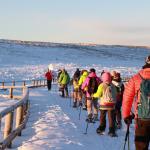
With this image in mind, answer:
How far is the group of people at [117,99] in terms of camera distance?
7586mm

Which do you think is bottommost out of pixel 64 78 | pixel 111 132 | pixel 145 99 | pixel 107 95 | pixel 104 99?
pixel 111 132

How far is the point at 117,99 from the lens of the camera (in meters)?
14.4

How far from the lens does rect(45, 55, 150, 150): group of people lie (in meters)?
7.59

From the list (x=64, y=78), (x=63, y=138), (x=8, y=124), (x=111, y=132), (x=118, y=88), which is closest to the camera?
(x=8, y=124)

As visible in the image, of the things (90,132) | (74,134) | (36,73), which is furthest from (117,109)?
(36,73)

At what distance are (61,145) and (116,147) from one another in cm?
150

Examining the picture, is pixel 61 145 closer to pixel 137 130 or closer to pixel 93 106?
pixel 137 130

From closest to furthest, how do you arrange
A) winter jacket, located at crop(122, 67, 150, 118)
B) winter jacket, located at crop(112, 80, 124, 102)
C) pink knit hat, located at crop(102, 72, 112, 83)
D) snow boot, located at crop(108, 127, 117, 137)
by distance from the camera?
winter jacket, located at crop(122, 67, 150, 118) < pink knit hat, located at crop(102, 72, 112, 83) < snow boot, located at crop(108, 127, 117, 137) < winter jacket, located at crop(112, 80, 124, 102)

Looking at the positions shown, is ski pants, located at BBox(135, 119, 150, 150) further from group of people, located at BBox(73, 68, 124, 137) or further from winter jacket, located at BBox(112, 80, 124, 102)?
winter jacket, located at BBox(112, 80, 124, 102)

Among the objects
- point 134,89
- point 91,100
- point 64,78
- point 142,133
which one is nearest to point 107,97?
point 91,100

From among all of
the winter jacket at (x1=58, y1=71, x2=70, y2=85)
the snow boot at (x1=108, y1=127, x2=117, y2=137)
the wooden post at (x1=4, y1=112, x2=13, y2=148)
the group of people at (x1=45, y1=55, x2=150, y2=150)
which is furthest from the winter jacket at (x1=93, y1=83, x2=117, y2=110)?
the winter jacket at (x1=58, y1=71, x2=70, y2=85)

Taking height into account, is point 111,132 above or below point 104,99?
below

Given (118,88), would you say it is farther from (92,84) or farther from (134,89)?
(134,89)

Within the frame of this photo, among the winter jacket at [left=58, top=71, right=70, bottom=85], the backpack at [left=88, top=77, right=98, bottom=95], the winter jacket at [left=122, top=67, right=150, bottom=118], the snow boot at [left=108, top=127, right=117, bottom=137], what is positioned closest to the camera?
the winter jacket at [left=122, top=67, right=150, bottom=118]
